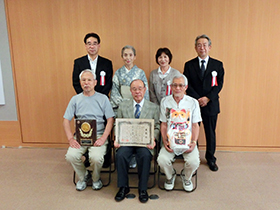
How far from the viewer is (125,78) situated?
110 inches

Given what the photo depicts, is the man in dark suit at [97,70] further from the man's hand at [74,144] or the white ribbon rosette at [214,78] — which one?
the white ribbon rosette at [214,78]

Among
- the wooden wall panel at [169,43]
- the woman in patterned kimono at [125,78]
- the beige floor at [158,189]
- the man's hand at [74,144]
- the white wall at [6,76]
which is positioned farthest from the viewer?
the white wall at [6,76]

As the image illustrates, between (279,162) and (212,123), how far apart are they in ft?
3.64

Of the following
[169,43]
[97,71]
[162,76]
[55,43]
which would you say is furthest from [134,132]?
[55,43]

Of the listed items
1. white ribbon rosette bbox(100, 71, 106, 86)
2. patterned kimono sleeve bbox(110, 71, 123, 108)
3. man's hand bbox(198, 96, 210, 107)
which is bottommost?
man's hand bbox(198, 96, 210, 107)

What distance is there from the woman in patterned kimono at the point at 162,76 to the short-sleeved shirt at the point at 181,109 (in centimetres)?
39

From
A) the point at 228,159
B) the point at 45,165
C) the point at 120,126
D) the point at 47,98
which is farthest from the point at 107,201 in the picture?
the point at 47,98

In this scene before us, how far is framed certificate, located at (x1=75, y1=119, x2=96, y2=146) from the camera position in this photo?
7.90ft

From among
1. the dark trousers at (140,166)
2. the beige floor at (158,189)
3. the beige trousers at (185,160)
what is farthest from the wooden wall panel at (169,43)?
the dark trousers at (140,166)

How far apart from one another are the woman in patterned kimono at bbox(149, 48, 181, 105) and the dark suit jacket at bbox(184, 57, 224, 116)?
0.22 meters

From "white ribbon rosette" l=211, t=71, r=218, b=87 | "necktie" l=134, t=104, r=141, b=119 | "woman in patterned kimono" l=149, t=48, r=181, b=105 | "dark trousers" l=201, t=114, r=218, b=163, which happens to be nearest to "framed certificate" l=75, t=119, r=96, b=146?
"necktie" l=134, t=104, r=141, b=119

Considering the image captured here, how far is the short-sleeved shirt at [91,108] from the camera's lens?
2.53 m

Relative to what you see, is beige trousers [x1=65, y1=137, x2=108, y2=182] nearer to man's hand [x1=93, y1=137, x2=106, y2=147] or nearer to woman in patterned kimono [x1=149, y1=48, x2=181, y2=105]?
man's hand [x1=93, y1=137, x2=106, y2=147]

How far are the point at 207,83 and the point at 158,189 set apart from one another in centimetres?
139
